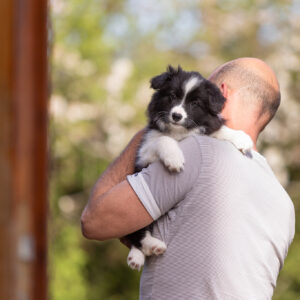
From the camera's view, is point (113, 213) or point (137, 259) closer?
point (113, 213)

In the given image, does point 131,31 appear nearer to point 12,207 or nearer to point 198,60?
point 198,60

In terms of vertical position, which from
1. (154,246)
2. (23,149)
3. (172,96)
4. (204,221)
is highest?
(23,149)

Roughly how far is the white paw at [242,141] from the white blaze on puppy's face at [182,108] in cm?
29

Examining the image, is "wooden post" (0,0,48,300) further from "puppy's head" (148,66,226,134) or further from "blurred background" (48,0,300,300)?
"blurred background" (48,0,300,300)

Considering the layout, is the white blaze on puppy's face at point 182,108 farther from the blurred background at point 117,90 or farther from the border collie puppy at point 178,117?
the blurred background at point 117,90

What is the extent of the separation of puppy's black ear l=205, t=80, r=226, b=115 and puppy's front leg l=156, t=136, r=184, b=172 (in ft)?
0.97

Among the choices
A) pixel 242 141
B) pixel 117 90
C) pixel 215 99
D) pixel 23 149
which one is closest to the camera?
pixel 23 149

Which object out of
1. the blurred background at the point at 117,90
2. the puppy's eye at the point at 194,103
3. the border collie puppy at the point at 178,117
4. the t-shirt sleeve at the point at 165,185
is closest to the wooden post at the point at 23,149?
the t-shirt sleeve at the point at 165,185

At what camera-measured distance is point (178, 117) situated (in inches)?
113

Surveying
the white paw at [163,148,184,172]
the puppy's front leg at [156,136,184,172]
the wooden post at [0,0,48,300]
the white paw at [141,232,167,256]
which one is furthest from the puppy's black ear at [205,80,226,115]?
the wooden post at [0,0,48,300]

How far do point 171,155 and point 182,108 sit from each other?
0.58 metres

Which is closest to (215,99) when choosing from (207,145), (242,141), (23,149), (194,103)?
(194,103)

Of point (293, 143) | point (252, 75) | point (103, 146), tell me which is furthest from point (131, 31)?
point (252, 75)

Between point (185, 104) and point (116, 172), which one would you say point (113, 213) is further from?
point (185, 104)
